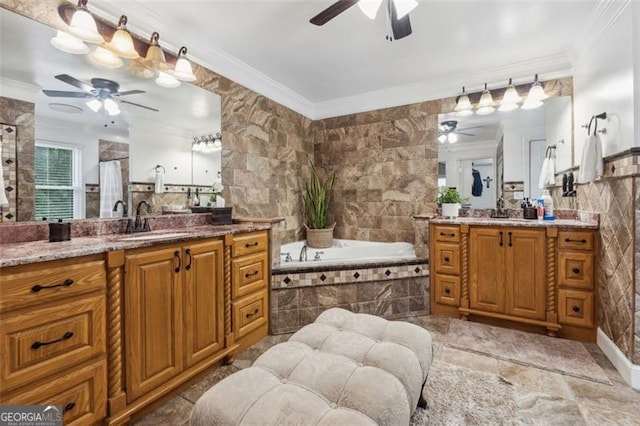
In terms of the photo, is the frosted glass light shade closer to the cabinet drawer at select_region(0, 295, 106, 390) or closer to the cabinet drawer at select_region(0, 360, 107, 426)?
the cabinet drawer at select_region(0, 295, 106, 390)

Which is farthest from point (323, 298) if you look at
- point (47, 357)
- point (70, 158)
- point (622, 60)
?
point (622, 60)

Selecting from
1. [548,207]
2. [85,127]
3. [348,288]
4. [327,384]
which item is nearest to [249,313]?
[348,288]

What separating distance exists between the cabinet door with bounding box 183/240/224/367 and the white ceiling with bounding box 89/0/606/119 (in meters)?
Answer: 1.77

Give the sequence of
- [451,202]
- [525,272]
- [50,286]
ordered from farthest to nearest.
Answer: [451,202], [525,272], [50,286]

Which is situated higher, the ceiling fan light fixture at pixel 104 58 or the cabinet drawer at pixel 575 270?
the ceiling fan light fixture at pixel 104 58

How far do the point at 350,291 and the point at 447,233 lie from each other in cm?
111

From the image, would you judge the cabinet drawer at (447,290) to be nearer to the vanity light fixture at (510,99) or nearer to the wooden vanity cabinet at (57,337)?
the vanity light fixture at (510,99)

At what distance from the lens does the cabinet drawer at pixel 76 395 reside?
115 centimetres

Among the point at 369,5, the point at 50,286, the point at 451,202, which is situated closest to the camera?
the point at 50,286

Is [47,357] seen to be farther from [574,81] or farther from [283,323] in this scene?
[574,81]

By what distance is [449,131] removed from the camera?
11.4 feet

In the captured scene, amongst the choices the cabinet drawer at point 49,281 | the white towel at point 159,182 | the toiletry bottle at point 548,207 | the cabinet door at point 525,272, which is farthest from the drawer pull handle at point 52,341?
the toiletry bottle at point 548,207

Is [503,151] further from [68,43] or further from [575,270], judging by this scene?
[68,43]

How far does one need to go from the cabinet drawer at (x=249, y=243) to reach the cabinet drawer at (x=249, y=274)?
48mm
